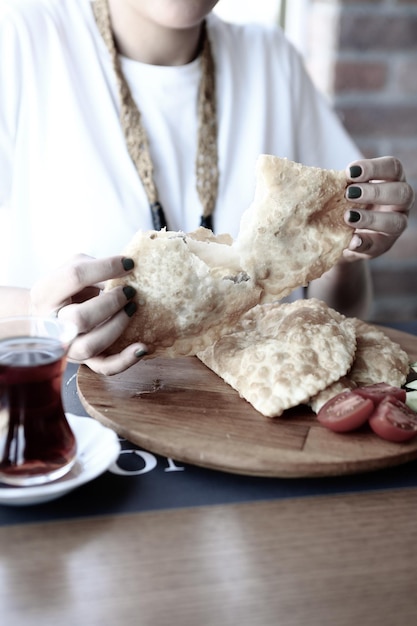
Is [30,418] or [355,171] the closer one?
[30,418]

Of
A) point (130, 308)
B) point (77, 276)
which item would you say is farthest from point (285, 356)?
point (77, 276)

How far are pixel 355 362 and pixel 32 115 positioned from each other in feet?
3.85

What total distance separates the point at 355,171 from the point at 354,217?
0.09 m

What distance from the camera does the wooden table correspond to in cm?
78

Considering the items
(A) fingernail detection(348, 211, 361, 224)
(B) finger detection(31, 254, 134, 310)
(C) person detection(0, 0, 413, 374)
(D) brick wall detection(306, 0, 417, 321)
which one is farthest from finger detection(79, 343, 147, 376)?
(D) brick wall detection(306, 0, 417, 321)

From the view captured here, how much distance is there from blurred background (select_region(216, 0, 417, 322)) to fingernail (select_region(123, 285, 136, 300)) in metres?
1.84

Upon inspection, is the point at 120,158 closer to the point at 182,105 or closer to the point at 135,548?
the point at 182,105

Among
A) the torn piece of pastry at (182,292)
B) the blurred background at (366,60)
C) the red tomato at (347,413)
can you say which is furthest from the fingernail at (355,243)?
the blurred background at (366,60)

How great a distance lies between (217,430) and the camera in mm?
1134

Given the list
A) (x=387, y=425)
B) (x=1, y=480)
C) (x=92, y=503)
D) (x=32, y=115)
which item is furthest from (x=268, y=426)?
(x=32, y=115)

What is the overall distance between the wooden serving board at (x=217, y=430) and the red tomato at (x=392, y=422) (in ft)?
0.05

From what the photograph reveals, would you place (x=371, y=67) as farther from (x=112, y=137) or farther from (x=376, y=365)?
(x=376, y=365)

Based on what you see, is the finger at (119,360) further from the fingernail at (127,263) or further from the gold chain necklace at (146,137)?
the gold chain necklace at (146,137)

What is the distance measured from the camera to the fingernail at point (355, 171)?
1.35 meters
